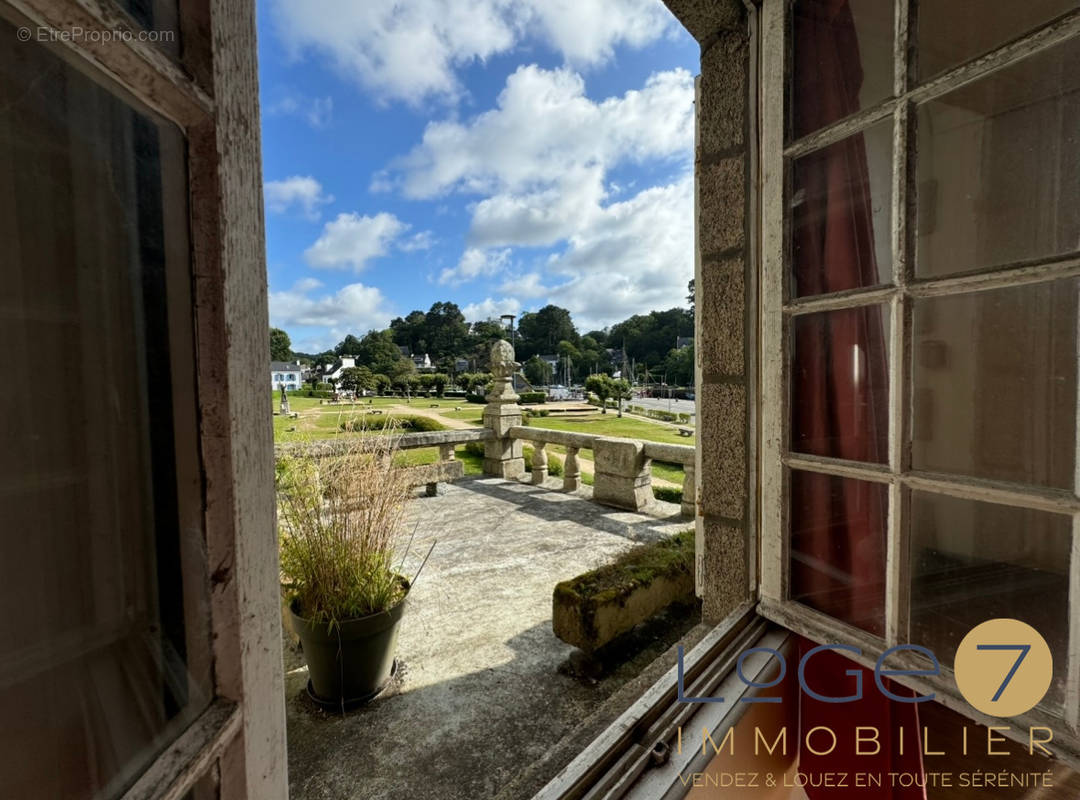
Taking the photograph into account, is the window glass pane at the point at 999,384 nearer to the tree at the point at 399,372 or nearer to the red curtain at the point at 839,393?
the red curtain at the point at 839,393

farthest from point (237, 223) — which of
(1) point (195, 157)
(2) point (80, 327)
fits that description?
(2) point (80, 327)

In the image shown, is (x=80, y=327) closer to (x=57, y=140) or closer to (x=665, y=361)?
(x=57, y=140)

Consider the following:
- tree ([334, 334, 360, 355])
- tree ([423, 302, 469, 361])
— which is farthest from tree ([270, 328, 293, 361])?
tree ([423, 302, 469, 361])

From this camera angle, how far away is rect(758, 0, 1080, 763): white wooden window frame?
81 centimetres

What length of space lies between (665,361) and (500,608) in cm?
4212

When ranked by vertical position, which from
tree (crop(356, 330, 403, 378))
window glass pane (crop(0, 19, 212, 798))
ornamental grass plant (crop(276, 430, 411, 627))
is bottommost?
ornamental grass plant (crop(276, 430, 411, 627))

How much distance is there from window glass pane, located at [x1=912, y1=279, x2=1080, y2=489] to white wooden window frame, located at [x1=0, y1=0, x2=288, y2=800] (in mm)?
1248

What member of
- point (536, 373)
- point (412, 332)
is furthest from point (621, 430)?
point (412, 332)

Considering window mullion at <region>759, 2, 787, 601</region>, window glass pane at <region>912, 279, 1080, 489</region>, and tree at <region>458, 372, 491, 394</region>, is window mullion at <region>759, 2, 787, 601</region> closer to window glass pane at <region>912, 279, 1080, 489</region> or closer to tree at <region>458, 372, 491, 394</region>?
window glass pane at <region>912, 279, 1080, 489</region>

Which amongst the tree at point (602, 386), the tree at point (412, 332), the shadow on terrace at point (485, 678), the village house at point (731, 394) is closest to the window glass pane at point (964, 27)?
the village house at point (731, 394)

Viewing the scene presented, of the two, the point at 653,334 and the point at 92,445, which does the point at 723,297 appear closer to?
the point at 92,445

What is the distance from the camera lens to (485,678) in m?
1.76

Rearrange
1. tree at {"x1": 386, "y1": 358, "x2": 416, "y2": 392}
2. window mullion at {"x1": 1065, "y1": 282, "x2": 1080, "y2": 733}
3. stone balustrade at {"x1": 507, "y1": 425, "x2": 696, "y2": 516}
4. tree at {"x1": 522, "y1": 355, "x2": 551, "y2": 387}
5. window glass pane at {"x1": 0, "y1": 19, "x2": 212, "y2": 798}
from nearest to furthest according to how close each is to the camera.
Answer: window glass pane at {"x1": 0, "y1": 19, "x2": 212, "y2": 798}
window mullion at {"x1": 1065, "y1": 282, "x2": 1080, "y2": 733}
stone balustrade at {"x1": 507, "y1": 425, "x2": 696, "y2": 516}
tree at {"x1": 386, "y1": 358, "x2": 416, "y2": 392}
tree at {"x1": 522, "y1": 355, "x2": 551, "y2": 387}

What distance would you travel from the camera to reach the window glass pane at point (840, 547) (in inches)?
43.1
